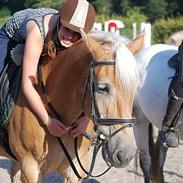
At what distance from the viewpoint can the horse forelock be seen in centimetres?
235

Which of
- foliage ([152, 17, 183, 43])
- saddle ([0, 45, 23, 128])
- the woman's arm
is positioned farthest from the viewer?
foliage ([152, 17, 183, 43])

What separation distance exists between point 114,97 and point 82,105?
1.14 feet

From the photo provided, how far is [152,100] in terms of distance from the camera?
439 centimetres

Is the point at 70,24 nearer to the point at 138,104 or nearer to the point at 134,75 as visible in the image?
the point at 134,75

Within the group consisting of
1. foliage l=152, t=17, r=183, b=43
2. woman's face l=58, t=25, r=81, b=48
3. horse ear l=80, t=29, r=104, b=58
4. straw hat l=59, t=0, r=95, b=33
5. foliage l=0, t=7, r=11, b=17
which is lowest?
horse ear l=80, t=29, r=104, b=58

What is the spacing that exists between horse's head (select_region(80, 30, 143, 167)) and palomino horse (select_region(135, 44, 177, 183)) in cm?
181

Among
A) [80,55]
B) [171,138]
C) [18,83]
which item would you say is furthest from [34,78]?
[171,138]

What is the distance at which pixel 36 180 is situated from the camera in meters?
2.91

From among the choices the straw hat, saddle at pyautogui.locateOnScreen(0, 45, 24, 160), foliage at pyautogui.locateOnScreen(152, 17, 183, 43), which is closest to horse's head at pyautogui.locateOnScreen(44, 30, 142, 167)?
the straw hat

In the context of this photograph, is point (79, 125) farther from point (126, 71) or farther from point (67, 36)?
point (126, 71)

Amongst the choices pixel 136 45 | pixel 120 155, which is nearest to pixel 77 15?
pixel 136 45

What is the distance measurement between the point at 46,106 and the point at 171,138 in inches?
61.5

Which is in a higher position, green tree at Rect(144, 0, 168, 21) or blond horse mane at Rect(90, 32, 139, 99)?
green tree at Rect(144, 0, 168, 21)

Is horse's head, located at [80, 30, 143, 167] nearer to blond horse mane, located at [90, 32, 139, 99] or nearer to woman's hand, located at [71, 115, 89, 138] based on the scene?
Result: blond horse mane, located at [90, 32, 139, 99]
